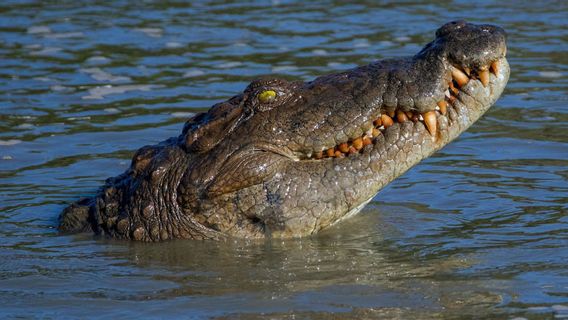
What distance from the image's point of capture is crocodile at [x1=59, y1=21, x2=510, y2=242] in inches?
253

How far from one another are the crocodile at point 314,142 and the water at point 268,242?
23 centimetres

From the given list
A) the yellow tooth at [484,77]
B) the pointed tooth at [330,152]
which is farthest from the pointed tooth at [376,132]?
the yellow tooth at [484,77]

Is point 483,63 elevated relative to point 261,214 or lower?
elevated

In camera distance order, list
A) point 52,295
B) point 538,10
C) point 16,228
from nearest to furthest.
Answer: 1. point 52,295
2. point 16,228
3. point 538,10

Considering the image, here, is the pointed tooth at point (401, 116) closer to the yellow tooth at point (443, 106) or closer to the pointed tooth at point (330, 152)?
the yellow tooth at point (443, 106)

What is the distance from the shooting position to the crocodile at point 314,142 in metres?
6.43

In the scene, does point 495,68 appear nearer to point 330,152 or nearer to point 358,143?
point 358,143

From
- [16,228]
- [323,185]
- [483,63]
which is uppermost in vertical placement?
[483,63]

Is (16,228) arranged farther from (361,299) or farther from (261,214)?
(361,299)

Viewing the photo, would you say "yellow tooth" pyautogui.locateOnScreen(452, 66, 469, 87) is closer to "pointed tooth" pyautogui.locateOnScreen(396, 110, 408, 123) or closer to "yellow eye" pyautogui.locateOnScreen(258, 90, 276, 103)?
"pointed tooth" pyautogui.locateOnScreen(396, 110, 408, 123)

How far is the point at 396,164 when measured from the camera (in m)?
6.54

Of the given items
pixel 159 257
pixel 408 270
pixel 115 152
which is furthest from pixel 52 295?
pixel 115 152

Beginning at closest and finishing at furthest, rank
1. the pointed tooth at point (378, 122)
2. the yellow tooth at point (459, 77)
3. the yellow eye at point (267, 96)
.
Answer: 1. the yellow tooth at point (459, 77)
2. the pointed tooth at point (378, 122)
3. the yellow eye at point (267, 96)

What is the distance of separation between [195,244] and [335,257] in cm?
88
